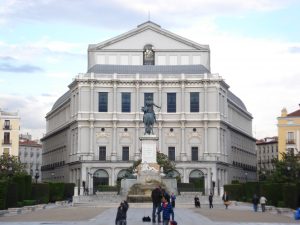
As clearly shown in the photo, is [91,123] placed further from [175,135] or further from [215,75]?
[215,75]

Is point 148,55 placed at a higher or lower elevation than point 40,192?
higher

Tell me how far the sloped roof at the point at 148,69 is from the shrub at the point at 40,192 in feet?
204

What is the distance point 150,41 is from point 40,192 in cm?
7668

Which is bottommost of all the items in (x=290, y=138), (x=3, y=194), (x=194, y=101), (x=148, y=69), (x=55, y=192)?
(x=3, y=194)

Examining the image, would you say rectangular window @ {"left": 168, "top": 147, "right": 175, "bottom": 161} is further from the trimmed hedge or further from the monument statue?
the trimmed hedge

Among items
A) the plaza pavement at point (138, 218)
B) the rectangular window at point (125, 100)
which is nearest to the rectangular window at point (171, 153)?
the rectangular window at point (125, 100)

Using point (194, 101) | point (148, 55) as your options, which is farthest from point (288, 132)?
point (148, 55)

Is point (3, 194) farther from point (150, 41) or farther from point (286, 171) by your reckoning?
point (150, 41)

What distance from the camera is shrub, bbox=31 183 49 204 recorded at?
72.8m

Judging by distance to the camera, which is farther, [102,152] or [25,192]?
[102,152]

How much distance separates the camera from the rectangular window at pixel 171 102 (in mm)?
135125

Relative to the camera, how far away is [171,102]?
13538 cm

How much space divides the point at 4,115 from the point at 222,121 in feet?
131

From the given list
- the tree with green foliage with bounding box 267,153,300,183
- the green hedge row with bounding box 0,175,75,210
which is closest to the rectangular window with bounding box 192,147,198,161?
the green hedge row with bounding box 0,175,75,210
